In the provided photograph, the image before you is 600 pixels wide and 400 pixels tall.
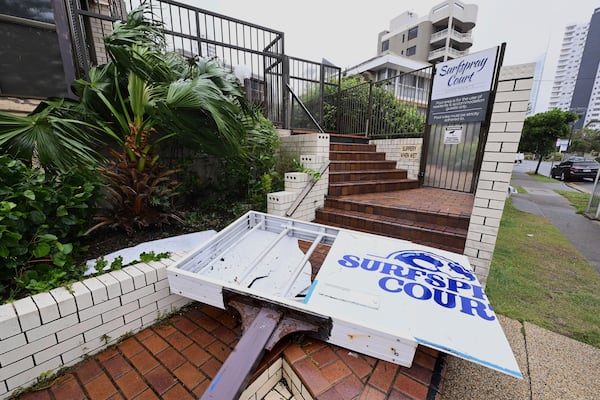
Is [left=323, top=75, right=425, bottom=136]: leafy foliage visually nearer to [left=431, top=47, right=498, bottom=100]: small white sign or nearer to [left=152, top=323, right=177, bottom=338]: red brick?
[left=431, top=47, right=498, bottom=100]: small white sign

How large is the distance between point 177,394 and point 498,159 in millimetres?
2812

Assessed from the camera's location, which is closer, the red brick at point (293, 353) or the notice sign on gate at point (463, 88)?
the red brick at point (293, 353)

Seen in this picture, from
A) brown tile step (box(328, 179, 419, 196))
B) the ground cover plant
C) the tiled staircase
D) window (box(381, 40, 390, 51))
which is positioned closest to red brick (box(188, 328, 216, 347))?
the ground cover plant

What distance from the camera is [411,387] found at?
1.24m

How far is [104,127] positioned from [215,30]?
9.45 ft

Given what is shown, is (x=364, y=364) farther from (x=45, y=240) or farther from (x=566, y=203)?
(x=566, y=203)

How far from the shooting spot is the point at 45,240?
1523mm

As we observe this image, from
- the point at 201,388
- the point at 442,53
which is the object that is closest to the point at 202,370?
the point at 201,388

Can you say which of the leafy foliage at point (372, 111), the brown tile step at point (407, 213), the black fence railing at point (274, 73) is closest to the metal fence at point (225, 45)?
the black fence railing at point (274, 73)

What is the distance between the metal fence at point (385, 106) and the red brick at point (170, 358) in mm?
5121

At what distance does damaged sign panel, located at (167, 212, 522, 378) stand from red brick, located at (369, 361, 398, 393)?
0.51 ft

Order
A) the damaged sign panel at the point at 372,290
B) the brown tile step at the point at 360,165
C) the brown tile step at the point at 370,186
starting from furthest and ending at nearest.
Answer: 1. the brown tile step at the point at 360,165
2. the brown tile step at the point at 370,186
3. the damaged sign panel at the point at 372,290

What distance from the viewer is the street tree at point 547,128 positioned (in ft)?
50.2

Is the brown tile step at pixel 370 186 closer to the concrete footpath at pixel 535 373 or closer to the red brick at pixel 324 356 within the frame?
the concrete footpath at pixel 535 373
